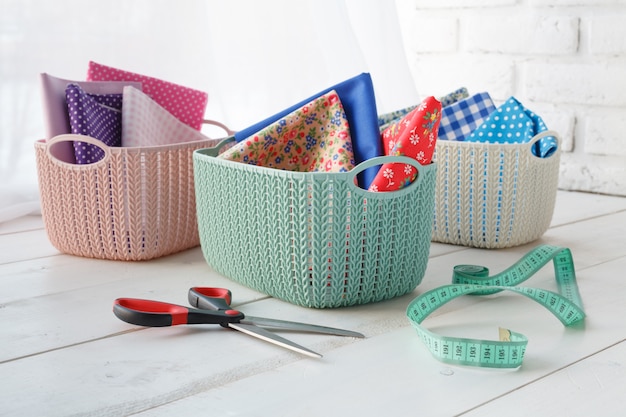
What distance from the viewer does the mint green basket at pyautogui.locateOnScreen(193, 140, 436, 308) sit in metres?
0.86

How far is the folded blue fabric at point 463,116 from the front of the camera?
122 centimetres

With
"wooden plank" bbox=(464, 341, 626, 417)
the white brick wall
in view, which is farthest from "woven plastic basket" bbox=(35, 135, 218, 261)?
the white brick wall

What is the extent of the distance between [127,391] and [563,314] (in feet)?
1.49

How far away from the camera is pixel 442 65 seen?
1900mm

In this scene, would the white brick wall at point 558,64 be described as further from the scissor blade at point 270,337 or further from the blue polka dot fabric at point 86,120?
the scissor blade at point 270,337

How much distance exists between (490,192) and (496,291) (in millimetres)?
244

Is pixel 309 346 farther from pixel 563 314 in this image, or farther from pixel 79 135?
pixel 79 135

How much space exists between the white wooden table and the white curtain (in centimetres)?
46

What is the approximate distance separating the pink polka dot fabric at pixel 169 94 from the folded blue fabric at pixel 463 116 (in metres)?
0.37

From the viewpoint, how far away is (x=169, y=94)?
1.24 m

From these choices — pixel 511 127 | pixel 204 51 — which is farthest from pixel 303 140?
pixel 204 51

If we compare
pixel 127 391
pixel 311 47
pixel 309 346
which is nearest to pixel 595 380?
pixel 309 346

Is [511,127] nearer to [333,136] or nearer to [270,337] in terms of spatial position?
[333,136]

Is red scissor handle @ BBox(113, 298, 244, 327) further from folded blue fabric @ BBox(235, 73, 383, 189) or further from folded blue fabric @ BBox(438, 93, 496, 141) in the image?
folded blue fabric @ BBox(438, 93, 496, 141)
